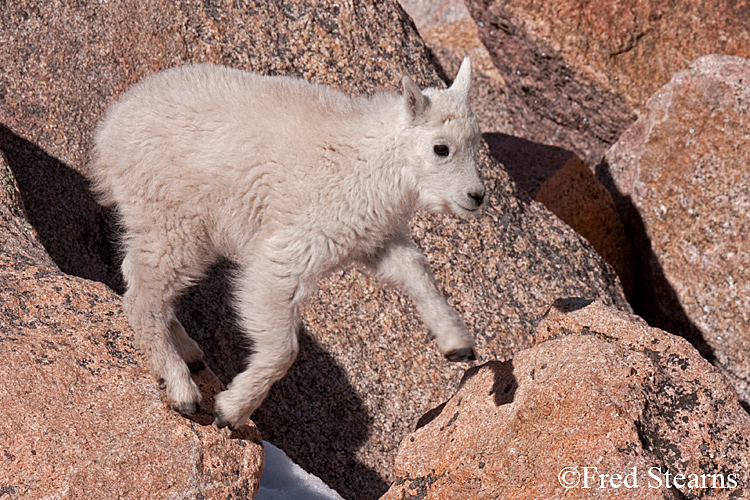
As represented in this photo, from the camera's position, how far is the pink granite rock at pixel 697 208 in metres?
7.37

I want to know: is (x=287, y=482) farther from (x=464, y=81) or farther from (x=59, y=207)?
(x=464, y=81)

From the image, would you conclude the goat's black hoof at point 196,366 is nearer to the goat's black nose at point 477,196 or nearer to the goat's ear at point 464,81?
the goat's black nose at point 477,196

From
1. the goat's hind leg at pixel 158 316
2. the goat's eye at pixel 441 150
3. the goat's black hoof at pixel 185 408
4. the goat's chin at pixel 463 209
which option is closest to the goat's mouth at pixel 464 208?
the goat's chin at pixel 463 209

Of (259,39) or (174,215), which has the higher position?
(259,39)

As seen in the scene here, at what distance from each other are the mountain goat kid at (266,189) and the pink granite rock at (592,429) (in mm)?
459

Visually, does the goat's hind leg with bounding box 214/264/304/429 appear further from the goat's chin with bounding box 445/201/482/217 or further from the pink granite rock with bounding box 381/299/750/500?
the goat's chin with bounding box 445/201/482/217

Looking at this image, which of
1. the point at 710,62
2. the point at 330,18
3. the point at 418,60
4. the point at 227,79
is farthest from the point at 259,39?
the point at 710,62

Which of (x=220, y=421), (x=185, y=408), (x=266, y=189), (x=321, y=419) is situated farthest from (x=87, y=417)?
(x=321, y=419)

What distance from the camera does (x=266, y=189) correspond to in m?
4.71

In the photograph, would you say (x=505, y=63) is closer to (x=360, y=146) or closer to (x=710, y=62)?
(x=710, y=62)

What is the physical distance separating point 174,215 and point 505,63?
614 centimetres

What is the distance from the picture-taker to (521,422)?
4367 millimetres

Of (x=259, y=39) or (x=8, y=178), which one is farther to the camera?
(x=259, y=39)

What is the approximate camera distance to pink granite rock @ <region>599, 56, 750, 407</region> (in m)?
7.37
